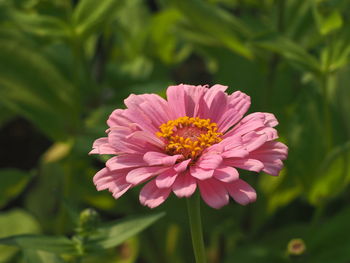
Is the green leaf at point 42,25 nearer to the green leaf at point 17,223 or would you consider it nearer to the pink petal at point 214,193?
the green leaf at point 17,223

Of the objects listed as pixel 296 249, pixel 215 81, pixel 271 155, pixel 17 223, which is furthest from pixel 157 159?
pixel 215 81

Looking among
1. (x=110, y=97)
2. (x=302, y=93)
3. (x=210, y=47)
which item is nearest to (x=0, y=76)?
(x=110, y=97)

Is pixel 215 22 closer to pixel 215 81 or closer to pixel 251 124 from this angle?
pixel 215 81

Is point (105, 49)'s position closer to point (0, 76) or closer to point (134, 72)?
point (134, 72)

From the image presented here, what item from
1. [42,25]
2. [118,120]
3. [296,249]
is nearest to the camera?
[118,120]

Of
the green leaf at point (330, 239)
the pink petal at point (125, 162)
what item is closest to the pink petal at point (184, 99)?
the pink petal at point (125, 162)
